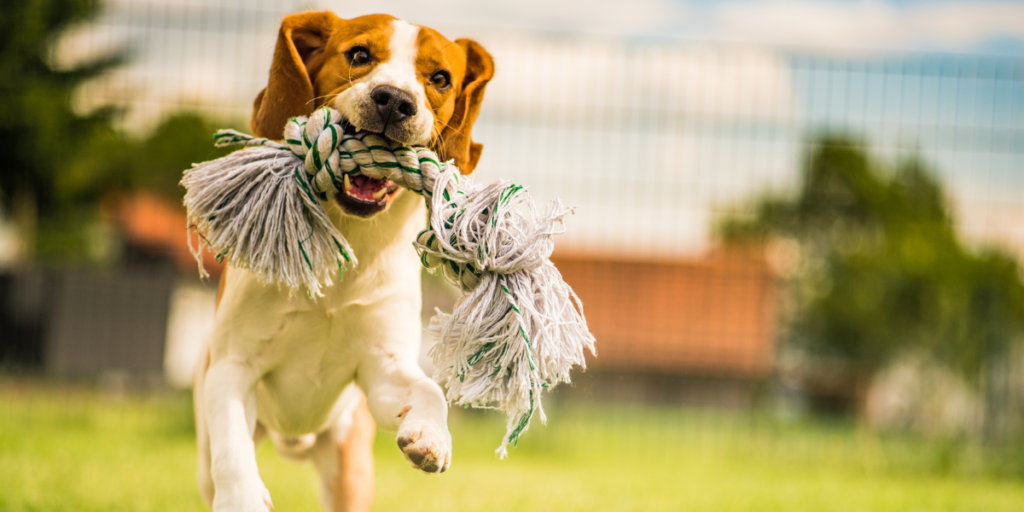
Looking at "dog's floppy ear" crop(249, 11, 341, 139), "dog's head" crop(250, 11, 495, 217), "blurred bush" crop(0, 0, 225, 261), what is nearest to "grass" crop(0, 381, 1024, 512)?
"dog's floppy ear" crop(249, 11, 341, 139)

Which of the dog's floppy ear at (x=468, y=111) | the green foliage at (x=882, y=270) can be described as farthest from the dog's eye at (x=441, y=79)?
the green foliage at (x=882, y=270)

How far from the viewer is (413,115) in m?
2.21

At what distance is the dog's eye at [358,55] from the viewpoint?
7.91 ft

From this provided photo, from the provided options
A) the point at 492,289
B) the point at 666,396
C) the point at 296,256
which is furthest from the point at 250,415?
the point at 666,396

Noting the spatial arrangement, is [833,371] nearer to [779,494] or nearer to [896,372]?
[896,372]

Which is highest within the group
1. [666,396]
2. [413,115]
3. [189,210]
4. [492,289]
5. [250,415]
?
[413,115]

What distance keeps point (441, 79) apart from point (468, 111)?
0.17 meters

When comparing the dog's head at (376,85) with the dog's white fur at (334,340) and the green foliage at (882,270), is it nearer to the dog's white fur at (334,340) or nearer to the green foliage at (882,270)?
the dog's white fur at (334,340)

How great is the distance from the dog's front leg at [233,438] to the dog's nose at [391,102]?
80 cm

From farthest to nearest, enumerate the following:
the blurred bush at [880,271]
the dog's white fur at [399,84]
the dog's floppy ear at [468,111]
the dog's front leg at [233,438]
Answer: the blurred bush at [880,271], the dog's floppy ear at [468,111], the dog's white fur at [399,84], the dog's front leg at [233,438]

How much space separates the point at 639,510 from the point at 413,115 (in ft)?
9.47

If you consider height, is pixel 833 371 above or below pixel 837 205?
below

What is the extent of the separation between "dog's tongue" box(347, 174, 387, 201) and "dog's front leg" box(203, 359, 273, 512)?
1.90 ft

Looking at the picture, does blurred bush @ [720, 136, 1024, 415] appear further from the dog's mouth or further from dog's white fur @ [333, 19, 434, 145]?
the dog's mouth
